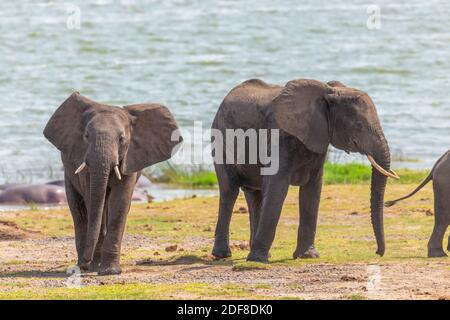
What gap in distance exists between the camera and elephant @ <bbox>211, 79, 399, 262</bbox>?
1449 centimetres

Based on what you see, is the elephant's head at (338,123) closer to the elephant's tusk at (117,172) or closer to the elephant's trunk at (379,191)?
the elephant's trunk at (379,191)

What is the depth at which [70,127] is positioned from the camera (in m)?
14.6

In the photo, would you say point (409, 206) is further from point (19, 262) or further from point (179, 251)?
point (19, 262)

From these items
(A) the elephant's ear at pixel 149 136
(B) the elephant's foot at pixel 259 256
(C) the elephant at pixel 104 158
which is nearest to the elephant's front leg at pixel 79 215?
(C) the elephant at pixel 104 158

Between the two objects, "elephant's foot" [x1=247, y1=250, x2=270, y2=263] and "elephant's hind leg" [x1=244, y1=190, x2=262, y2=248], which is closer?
"elephant's foot" [x1=247, y1=250, x2=270, y2=263]

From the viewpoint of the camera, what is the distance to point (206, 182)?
24.5 m

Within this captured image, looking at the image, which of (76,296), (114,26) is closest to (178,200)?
(76,296)

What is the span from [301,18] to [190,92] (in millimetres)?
17904

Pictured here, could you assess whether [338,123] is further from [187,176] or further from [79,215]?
[187,176]

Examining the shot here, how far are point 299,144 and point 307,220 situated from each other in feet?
3.27

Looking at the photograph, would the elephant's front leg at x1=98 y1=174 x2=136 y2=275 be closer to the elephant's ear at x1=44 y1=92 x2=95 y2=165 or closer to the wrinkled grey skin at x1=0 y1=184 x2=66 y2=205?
the elephant's ear at x1=44 y1=92 x2=95 y2=165

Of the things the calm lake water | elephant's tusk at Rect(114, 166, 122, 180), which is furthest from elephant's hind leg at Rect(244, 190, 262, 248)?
the calm lake water

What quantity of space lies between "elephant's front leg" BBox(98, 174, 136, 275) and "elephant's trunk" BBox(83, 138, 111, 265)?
42 cm

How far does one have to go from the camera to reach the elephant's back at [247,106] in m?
15.4
